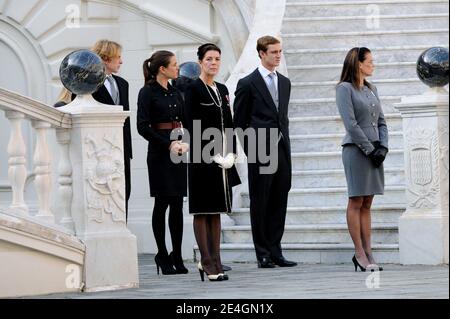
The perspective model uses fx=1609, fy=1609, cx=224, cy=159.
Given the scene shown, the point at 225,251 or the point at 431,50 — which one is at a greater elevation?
the point at 431,50

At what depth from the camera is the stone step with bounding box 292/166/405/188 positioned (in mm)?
14852

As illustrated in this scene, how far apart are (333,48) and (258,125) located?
3.60 m

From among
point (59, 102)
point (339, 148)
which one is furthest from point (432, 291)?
point (339, 148)

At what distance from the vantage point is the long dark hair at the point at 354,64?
42.5ft

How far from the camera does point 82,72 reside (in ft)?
38.8

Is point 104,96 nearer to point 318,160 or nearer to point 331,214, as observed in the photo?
point 331,214

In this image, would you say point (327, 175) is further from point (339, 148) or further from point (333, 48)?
point (333, 48)

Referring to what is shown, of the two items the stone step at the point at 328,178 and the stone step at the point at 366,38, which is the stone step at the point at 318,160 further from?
the stone step at the point at 366,38

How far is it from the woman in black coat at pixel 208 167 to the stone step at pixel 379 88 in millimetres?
3954

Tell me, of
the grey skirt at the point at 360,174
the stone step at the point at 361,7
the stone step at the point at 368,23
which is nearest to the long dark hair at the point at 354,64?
the grey skirt at the point at 360,174

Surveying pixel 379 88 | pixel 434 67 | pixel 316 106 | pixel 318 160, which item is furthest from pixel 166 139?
pixel 379 88

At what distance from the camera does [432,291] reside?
35.2 feet

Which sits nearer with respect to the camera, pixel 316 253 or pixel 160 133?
pixel 160 133

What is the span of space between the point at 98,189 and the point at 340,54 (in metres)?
5.67
